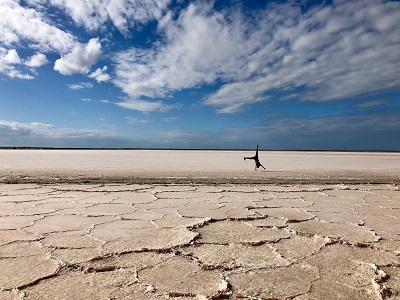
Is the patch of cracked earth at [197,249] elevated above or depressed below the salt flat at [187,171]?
below

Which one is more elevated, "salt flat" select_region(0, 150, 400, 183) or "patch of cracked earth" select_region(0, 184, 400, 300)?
"salt flat" select_region(0, 150, 400, 183)

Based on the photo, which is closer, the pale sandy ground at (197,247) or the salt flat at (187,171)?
the pale sandy ground at (197,247)

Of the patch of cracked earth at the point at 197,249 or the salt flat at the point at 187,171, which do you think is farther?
the salt flat at the point at 187,171

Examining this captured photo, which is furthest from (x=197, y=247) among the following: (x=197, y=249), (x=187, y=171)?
(x=187, y=171)

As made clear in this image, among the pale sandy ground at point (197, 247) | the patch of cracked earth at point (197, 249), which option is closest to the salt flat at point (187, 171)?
the pale sandy ground at point (197, 247)

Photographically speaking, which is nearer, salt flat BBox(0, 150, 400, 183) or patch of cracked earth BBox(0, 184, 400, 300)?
patch of cracked earth BBox(0, 184, 400, 300)

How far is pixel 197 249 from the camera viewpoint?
218 centimetres

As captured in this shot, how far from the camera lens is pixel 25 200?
3.94 meters

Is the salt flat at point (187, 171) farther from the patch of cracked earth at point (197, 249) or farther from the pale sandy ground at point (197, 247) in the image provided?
the patch of cracked earth at point (197, 249)

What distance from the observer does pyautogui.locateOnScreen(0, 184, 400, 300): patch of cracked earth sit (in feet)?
5.28

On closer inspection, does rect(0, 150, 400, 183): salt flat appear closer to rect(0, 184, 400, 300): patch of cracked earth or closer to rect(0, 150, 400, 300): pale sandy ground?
rect(0, 150, 400, 300): pale sandy ground

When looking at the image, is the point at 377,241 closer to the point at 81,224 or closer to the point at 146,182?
the point at 81,224

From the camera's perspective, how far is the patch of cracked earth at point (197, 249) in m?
1.61

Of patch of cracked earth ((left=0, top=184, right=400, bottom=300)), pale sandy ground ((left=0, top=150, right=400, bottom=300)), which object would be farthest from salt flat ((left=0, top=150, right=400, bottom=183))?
patch of cracked earth ((left=0, top=184, right=400, bottom=300))
